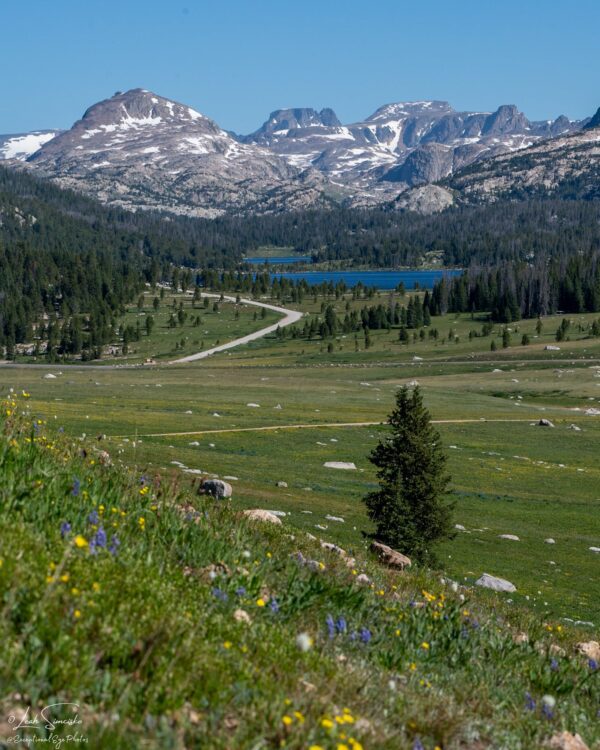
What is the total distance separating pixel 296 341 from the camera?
196 meters

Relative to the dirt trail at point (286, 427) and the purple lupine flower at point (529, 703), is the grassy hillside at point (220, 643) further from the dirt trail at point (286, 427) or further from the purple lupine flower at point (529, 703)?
the dirt trail at point (286, 427)

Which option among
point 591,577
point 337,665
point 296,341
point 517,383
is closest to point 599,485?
point 591,577

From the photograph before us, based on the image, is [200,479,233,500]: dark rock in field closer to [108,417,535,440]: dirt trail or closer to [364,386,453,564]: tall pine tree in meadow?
[364,386,453,564]: tall pine tree in meadow

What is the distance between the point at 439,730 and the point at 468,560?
25.6 metres

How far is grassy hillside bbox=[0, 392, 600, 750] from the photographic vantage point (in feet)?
18.1

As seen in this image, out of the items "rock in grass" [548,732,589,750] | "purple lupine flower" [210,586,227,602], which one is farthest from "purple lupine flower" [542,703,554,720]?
"purple lupine flower" [210,586,227,602]

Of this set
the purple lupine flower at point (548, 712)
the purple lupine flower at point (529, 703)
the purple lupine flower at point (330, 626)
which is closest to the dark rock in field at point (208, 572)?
the purple lupine flower at point (330, 626)

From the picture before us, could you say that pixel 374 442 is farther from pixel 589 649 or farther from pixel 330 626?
pixel 330 626

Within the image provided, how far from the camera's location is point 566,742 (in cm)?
734

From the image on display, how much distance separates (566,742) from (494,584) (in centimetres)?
1967

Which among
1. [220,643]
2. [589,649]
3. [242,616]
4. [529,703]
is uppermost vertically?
[220,643]

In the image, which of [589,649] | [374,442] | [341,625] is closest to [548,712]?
[341,625]

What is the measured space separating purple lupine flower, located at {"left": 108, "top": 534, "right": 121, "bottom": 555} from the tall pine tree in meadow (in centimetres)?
1828

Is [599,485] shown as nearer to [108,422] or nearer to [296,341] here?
[108,422]
